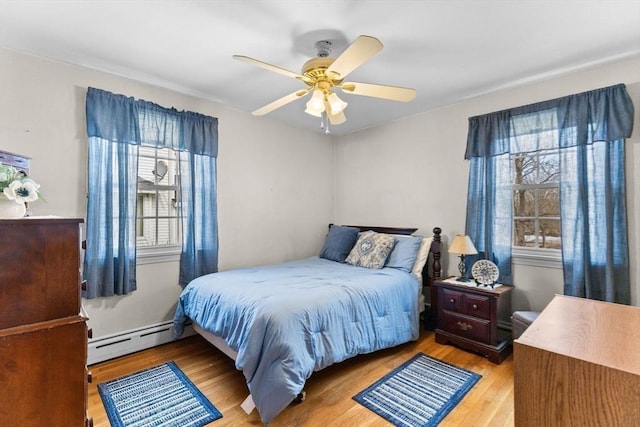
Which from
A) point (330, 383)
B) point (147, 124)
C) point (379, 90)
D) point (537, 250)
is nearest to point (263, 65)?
point (379, 90)

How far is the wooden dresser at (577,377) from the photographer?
2.14 ft

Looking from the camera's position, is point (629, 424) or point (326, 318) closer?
point (629, 424)

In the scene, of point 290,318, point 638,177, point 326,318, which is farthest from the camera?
point 638,177

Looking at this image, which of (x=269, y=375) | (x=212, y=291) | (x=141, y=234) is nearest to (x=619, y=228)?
(x=269, y=375)

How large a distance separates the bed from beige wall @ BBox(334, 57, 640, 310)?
0.42 m

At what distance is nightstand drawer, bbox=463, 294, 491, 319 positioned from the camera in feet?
8.62

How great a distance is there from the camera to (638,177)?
2303mm

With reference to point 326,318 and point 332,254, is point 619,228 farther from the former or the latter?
point 332,254

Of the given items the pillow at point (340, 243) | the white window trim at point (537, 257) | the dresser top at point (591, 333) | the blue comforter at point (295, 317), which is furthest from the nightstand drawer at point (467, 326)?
the dresser top at point (591, 333)

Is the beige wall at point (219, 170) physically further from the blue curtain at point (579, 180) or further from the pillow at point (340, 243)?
the blue curtain at point (579, 180)

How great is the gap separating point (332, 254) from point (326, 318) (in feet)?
5.20

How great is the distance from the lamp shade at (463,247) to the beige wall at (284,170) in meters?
0.40

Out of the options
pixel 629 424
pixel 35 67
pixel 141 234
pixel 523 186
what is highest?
pixel 35 67

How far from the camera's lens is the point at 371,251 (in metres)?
3.33
